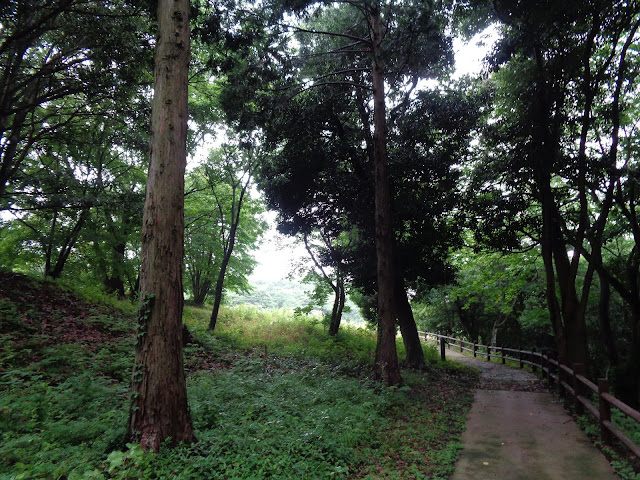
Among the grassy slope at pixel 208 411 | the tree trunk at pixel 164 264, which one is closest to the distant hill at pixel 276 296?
the grassy slope at pixel 208 411

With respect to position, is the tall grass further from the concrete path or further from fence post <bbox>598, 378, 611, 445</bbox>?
fence post <bbox>598, 378, 611, 445</bbox>

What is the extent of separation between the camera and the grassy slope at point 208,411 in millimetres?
3875

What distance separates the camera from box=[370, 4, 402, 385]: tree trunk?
361 inches

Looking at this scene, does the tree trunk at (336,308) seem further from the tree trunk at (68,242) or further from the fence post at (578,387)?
the fence post at (578,387)

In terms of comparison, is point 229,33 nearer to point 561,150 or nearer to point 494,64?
point 494,64

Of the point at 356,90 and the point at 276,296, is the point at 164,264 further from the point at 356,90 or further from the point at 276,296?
the point at 276,296

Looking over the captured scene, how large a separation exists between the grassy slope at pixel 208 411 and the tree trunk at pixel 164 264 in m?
0.39

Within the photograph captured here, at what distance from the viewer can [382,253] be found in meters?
9.45

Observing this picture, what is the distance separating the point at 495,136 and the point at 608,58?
118 inches

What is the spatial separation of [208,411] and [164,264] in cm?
258

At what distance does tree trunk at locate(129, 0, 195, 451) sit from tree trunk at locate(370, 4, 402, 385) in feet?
19.3

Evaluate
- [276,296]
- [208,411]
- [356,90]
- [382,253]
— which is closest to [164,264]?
[208,411]

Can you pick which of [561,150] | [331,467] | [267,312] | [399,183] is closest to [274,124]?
[399,183]

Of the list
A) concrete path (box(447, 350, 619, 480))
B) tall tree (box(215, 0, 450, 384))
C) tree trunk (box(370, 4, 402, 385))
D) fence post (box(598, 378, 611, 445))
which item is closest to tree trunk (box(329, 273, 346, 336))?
tall tree (box(215, 0, 450, 384))
